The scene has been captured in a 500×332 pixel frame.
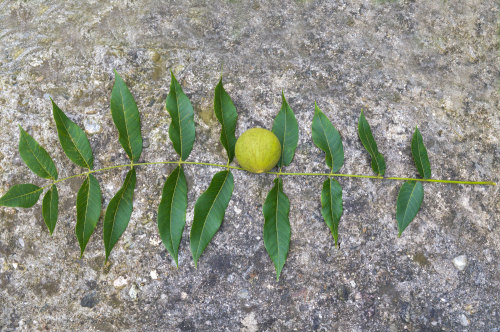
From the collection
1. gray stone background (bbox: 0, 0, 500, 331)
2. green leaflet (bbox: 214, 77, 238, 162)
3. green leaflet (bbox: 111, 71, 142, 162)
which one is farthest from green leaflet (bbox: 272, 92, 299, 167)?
green leaflet (bbox: 111, 71, 142, 162)

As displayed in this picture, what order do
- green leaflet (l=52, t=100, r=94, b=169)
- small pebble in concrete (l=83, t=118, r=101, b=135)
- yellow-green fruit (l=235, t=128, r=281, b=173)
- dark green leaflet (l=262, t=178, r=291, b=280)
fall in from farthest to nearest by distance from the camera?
small pebble in concrete (l=83, t=118, r=101, b=135) → green leaflet (l=52, t=100, r=94, b=169) → dark green leaflet (l=262, t=178, r=291, b=280) → yellow-green fruit (l=235, t=128, r=281, b=173)

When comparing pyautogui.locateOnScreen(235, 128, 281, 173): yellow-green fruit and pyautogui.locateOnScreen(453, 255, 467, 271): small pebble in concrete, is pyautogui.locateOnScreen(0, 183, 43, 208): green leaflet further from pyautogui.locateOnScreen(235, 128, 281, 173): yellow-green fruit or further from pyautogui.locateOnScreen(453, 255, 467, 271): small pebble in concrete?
pyautogui.locateOnScreen(453, 255, 467, 271): small pebble in concrete

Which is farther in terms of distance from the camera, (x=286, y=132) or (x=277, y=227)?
(x=286, y=132)

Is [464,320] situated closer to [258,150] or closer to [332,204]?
[332,204]

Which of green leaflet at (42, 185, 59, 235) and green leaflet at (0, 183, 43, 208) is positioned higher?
green leaflet at (0, 183, 43, 208)

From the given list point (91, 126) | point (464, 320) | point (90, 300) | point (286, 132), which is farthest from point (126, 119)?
point (464, 320)

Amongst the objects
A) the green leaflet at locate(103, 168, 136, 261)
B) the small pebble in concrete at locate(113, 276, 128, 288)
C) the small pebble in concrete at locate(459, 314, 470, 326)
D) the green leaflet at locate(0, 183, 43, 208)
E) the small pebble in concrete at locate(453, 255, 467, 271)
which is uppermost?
the green leaflet at locate(0, 183, 43, 208)

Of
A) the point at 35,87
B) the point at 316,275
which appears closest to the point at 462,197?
the point at 316,275
